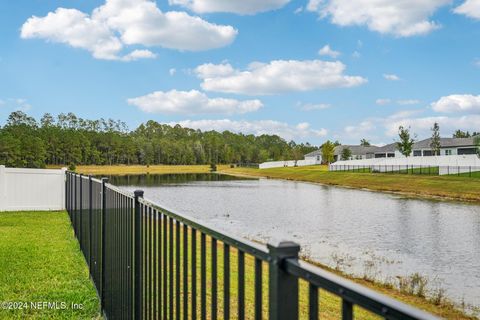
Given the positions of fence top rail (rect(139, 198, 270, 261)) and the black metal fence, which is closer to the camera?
fence top rail (rect(139, 198, 270, 261))

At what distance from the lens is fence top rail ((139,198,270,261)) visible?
1.74 m

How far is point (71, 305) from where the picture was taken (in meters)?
5.76

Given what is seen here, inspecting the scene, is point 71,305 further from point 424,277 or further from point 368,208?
point 368,208

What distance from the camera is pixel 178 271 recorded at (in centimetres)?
292

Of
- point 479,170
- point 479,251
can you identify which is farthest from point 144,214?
point 479,170

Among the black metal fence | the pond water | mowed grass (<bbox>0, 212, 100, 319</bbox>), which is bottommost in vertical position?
the pond water

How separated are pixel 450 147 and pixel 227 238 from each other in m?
75.7

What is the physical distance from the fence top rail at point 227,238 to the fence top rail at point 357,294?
0.23 meters

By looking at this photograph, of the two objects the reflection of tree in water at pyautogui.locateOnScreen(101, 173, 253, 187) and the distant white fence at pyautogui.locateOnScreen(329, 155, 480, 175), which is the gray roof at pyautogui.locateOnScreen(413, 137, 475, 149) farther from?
the reflection of tree in water at pyautogui.locateOnScreen(101, 173, 253, 187)

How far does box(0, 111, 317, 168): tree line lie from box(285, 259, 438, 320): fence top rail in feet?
274

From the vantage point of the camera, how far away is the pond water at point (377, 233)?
10.9m

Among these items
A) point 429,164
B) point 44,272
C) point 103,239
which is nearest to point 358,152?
point 429,164

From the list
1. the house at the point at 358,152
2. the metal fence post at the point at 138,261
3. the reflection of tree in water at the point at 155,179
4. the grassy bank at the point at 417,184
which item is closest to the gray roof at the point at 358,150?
the house at the point at 358,152

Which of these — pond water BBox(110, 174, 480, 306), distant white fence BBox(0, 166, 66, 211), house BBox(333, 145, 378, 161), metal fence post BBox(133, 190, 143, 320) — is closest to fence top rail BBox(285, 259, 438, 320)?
metal fence post BBox(133, 190, 143, 320)
